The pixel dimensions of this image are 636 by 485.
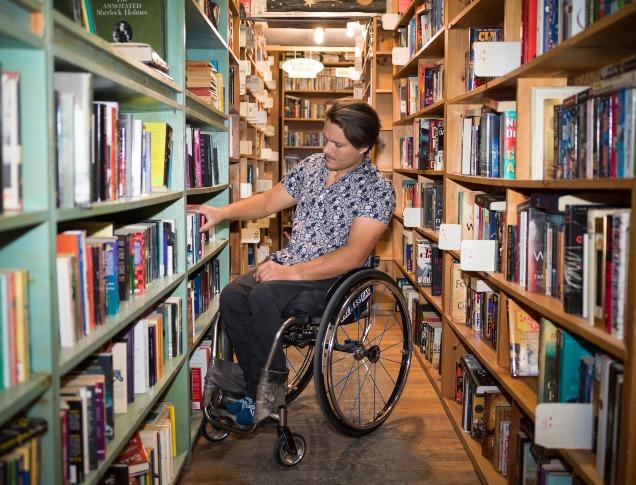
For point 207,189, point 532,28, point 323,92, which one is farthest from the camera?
point 323,92

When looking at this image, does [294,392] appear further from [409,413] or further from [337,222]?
[337,222]

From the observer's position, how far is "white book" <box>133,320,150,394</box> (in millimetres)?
1871

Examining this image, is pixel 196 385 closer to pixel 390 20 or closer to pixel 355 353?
pixel 355 353

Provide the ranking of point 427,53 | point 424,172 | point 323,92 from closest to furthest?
point 424,172, point 427,53, point 323,92

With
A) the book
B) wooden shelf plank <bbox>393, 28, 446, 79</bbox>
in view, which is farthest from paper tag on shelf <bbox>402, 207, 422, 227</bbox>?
the book

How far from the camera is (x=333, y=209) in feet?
8.49

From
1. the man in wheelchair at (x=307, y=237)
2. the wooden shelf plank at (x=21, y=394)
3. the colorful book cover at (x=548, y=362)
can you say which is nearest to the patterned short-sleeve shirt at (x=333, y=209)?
the man in wheelchair at (x=307, y=237)

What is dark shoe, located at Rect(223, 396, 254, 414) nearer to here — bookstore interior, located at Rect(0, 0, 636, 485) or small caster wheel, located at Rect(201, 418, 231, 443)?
bookstore interior, located at Rect(0, 0, 636, 485)

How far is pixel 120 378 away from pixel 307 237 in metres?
1.06

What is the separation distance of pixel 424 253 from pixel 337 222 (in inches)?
49.7

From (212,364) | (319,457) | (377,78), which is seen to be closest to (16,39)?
(212,364)

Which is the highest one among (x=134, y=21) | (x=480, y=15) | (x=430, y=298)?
(x=480, y=15)

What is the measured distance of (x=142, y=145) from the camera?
75.2 inches

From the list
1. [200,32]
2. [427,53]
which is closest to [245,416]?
[200,32]
